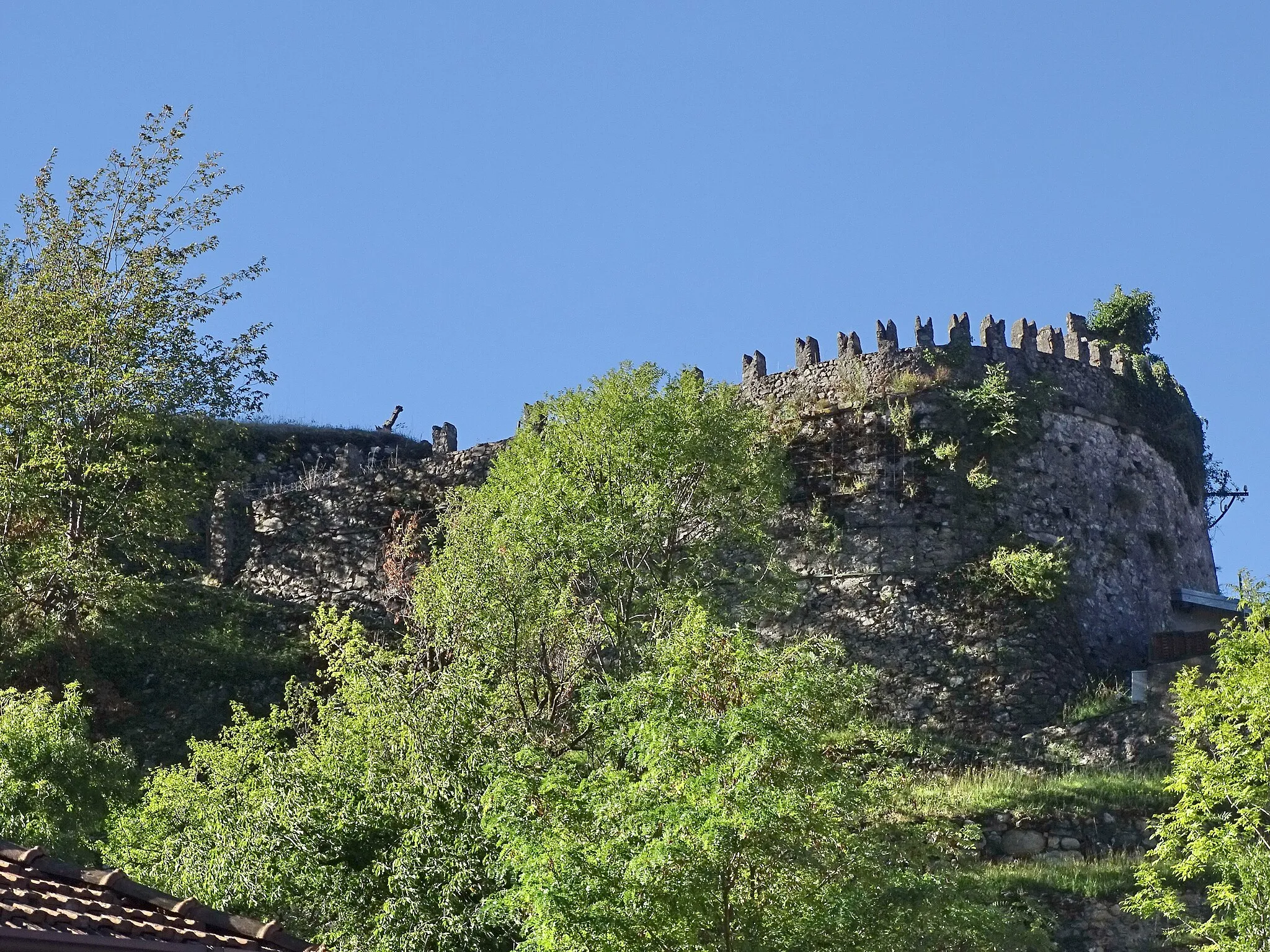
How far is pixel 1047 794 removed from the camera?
24500 mm

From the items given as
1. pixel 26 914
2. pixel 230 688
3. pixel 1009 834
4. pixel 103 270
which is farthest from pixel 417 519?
pixel 26 914

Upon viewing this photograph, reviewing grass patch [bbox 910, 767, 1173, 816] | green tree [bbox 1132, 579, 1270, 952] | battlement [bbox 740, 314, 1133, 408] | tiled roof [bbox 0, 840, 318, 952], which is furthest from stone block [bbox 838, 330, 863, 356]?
tiled roof [bbox 0, 840, 318, 952]

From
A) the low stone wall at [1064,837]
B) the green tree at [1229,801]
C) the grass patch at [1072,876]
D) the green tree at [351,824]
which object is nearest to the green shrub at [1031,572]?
the low stone wall at [1064,837]

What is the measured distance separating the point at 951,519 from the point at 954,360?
3.11 metres

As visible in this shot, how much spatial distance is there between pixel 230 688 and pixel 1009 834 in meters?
12.5

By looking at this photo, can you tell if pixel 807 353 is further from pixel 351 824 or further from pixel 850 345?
pixel 351 824

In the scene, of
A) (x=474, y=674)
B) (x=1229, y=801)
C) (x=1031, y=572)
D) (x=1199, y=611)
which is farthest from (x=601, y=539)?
(x=1199, y=611)

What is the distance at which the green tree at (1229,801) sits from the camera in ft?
53.4

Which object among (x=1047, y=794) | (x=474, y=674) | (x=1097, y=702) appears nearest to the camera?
(x=474, y=674)

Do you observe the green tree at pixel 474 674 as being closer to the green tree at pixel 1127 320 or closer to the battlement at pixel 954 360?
the battlement at pixel 954 360

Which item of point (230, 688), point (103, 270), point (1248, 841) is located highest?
point (103, 270)

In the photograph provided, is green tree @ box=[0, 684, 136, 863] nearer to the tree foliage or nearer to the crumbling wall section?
the tree foliage

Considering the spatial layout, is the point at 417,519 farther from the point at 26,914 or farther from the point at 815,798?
the point at 26,914

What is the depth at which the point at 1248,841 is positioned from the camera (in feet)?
55.6
